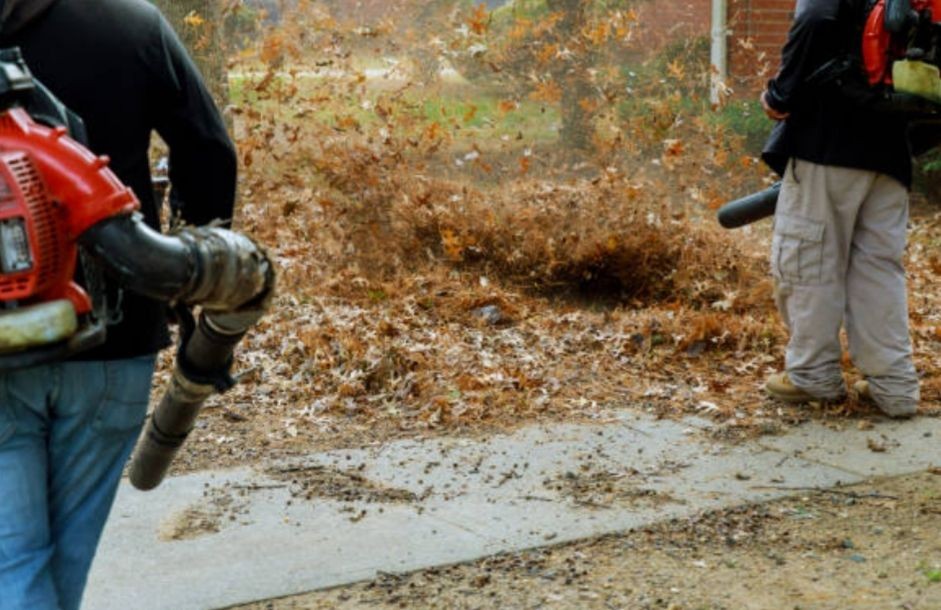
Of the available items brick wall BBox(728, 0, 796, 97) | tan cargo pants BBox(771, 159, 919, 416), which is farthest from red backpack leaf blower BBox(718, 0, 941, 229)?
brick wall BBox(728, 0, 796, 97)

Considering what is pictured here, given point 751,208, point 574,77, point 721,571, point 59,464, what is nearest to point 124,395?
point 59,464

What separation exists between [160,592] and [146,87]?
1.91 m

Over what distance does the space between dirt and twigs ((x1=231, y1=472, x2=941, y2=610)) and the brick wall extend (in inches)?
424

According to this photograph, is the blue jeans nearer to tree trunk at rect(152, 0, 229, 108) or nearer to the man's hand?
the man's hand

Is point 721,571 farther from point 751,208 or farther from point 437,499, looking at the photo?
point 751,208

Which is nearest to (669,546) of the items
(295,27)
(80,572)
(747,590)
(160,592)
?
(747,590)

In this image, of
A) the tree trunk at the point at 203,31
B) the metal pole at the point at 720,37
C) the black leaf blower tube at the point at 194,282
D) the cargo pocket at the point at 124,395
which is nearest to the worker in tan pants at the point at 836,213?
the black leaf blower tube at the point at 194,282

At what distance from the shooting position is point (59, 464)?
3.13 metres

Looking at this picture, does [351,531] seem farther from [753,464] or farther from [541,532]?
[753,464]

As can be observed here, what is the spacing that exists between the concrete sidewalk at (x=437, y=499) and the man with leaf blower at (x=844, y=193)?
1.10ft

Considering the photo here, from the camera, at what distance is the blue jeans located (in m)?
2.96

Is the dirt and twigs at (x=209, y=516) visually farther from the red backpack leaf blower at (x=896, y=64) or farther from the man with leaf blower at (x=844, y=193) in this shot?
the red backpack leaf blower at (x=896, y=64)

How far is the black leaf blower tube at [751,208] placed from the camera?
21.7ft

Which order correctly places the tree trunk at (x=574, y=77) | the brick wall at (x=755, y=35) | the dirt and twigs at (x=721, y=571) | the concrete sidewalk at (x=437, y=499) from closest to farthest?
the dirt and twigs at (x=721, y=571) < the concrete sidewalk at (x=437, y=499) < the tree trunk at (x=574, y=77) < the brick wall at (x=755, y=35)
